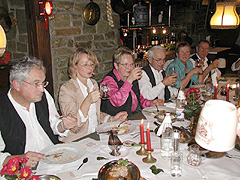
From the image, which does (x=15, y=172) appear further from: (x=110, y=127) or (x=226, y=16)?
(x=226, y=16)

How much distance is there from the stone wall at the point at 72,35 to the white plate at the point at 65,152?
1883mm

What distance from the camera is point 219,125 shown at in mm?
877

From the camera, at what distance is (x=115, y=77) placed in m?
2.68

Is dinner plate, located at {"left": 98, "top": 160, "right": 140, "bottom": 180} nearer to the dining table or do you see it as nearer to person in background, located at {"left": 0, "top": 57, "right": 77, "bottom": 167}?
the dining table

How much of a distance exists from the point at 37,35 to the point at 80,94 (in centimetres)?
131

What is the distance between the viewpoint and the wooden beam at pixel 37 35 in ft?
10.2

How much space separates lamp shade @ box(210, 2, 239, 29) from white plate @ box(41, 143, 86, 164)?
10.7ft

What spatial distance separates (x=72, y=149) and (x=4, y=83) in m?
3.71

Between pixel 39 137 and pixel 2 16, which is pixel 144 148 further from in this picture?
pixel 2 16

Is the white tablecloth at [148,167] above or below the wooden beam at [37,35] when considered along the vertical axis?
below

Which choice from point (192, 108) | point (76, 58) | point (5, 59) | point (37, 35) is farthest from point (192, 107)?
point (5, 59)

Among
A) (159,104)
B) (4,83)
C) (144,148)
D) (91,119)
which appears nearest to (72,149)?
(144,148)

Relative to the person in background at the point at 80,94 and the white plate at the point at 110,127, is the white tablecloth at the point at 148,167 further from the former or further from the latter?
the person in background at the point at 80,94

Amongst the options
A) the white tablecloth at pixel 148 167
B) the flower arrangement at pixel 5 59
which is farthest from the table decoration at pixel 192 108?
the flower arrangement at pixel 5 59
